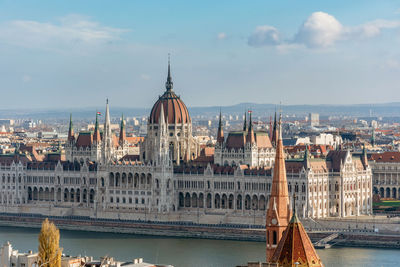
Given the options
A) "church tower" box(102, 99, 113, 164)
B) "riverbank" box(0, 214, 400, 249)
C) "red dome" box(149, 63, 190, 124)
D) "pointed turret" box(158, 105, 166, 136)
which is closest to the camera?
"riverbank" box(0, 214, 400, 249)

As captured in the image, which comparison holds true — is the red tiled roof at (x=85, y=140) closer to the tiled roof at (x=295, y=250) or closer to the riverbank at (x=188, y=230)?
the riverbank at (x=188, y=230)

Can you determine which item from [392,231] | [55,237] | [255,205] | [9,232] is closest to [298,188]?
[255,205]

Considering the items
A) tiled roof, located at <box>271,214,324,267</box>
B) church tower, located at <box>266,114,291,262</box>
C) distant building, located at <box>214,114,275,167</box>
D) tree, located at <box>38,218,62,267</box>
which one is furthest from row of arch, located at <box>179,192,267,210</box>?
tiled roof, located at <box>271,214,324,267</box>

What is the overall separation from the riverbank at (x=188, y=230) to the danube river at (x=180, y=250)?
6.70ft

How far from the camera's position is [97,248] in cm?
9362

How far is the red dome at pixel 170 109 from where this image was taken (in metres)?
122

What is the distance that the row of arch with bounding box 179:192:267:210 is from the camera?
359 feet

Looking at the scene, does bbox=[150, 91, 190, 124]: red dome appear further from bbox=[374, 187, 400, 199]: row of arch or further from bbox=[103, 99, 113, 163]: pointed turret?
bbox=[374, 187, 400, 199]: row of arch

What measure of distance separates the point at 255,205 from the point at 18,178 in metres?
30.7

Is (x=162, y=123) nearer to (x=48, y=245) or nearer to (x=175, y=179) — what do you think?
(x=175, y=179)

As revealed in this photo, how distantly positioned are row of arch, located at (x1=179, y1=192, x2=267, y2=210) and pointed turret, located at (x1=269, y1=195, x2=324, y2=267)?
63.4m

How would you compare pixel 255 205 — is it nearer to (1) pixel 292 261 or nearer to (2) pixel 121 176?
(2) pixel 121 176

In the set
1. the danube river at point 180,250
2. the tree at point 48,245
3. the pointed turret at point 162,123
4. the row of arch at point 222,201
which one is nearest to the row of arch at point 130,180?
the row of arch at point 222,201

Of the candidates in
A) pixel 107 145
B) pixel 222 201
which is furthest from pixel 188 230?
pixel 107 145
